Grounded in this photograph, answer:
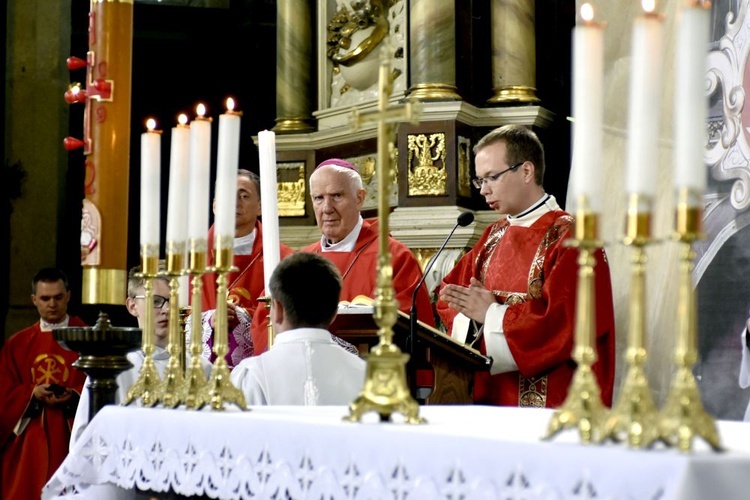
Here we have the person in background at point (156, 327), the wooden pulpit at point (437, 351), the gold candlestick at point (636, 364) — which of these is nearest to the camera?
the gold candlestick at point (636, 364)

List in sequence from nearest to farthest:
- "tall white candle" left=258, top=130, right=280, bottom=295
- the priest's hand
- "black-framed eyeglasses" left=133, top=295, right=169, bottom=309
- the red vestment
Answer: "tall white candle" left=258, top=130, right=280, bottom=295 → the priest's hand → "black-framed eyeglasses" left=133, top=295, right=169, bottom=309 → the red vestment

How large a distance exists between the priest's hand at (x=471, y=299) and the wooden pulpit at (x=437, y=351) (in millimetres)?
169

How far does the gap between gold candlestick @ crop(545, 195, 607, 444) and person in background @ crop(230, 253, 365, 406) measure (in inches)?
49.8

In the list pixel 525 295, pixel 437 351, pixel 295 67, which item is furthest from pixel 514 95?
pixel 437 351

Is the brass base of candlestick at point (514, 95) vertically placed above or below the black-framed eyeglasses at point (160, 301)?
above

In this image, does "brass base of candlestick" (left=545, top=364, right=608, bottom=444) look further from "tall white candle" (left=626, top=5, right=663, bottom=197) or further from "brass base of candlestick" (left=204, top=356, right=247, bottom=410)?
"brass base of candlestick" (left=204, top=356, right=247, bottom=410)

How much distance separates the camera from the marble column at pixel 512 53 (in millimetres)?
7250

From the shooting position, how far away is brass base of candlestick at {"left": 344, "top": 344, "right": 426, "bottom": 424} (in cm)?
244

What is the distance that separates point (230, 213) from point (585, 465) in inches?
50.1

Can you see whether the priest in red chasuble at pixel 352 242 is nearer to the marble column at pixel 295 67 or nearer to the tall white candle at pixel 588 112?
the marble column at pixel 295 67

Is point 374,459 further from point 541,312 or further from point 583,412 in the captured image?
point 541,312

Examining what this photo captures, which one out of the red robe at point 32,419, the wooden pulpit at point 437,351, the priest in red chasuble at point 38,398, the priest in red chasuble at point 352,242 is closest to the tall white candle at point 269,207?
the wooden pulpit at point 437,351

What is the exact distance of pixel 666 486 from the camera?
71.3 inches

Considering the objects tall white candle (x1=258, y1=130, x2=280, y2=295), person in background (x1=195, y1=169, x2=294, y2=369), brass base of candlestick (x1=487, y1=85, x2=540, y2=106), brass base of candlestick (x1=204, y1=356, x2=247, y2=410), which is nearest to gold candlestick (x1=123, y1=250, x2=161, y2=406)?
brass base of candlestick (x1=204, y1=356, x2=247, y2=410)
